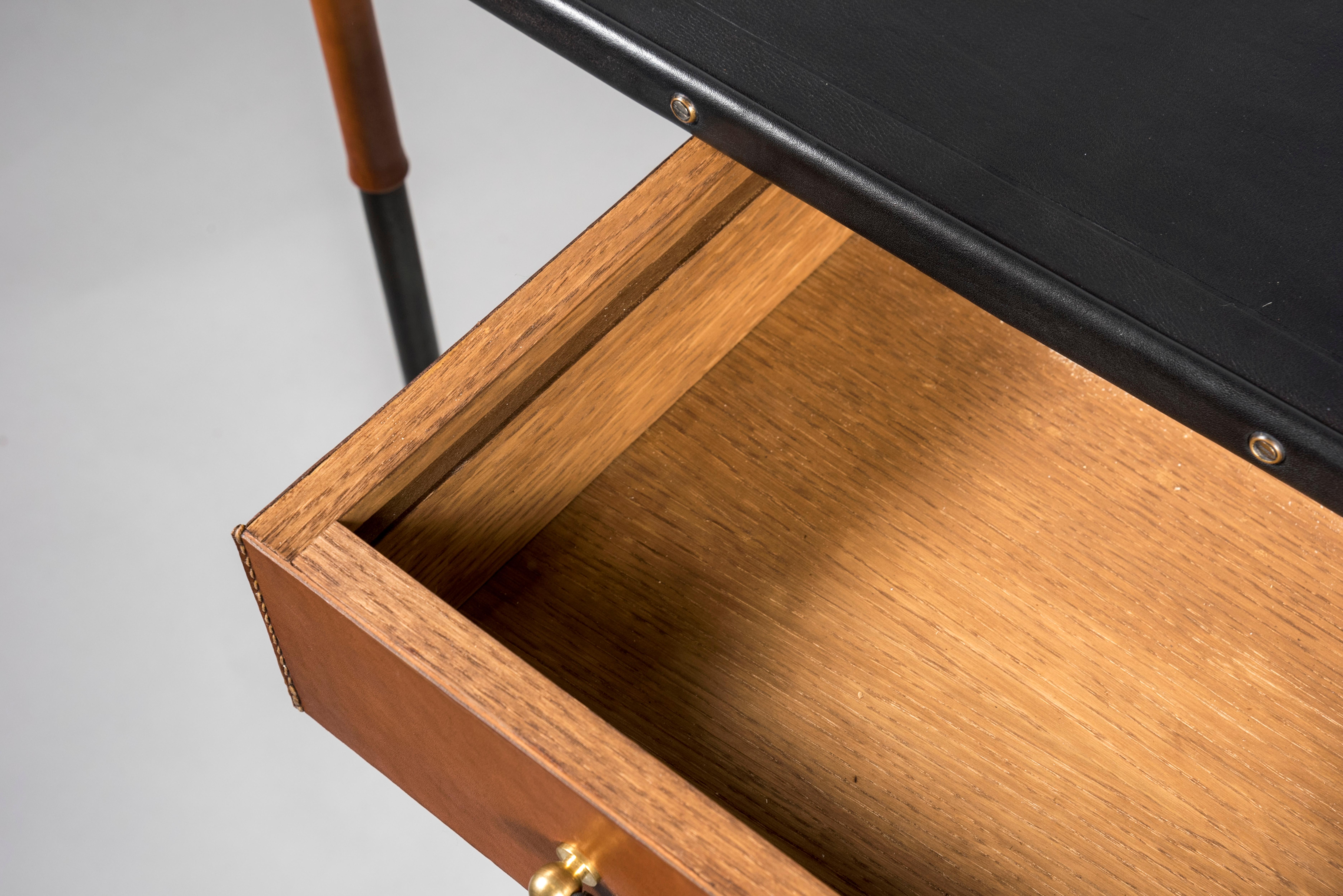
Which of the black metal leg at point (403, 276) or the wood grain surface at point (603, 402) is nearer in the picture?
the wood grain surface at point (603, 402)

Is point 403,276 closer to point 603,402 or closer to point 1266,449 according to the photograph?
point 603,402

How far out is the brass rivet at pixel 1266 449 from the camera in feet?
1.62

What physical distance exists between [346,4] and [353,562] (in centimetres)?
48

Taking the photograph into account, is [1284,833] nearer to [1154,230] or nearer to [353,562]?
[1154,230]

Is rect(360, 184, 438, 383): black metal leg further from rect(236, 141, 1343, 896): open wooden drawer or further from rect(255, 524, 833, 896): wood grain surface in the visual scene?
rect(255, 524, 833, 896): wood grain surface

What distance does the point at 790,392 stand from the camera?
72cm

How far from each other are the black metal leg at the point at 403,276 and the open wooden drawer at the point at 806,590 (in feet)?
1.29

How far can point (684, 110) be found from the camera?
0.58 metres

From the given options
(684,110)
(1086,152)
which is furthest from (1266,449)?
(684,110)

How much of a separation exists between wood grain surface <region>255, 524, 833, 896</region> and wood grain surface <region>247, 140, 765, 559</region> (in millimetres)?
17

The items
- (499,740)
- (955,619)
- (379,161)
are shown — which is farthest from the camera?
(379,161)

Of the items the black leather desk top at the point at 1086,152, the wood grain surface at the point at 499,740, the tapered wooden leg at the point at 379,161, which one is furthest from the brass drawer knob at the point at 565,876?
the tapered wooden leg at the point at 379,161

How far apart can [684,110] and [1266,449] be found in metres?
0.25

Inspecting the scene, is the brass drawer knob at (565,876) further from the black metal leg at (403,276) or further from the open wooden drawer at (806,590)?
the black metal leg at (403,276)
